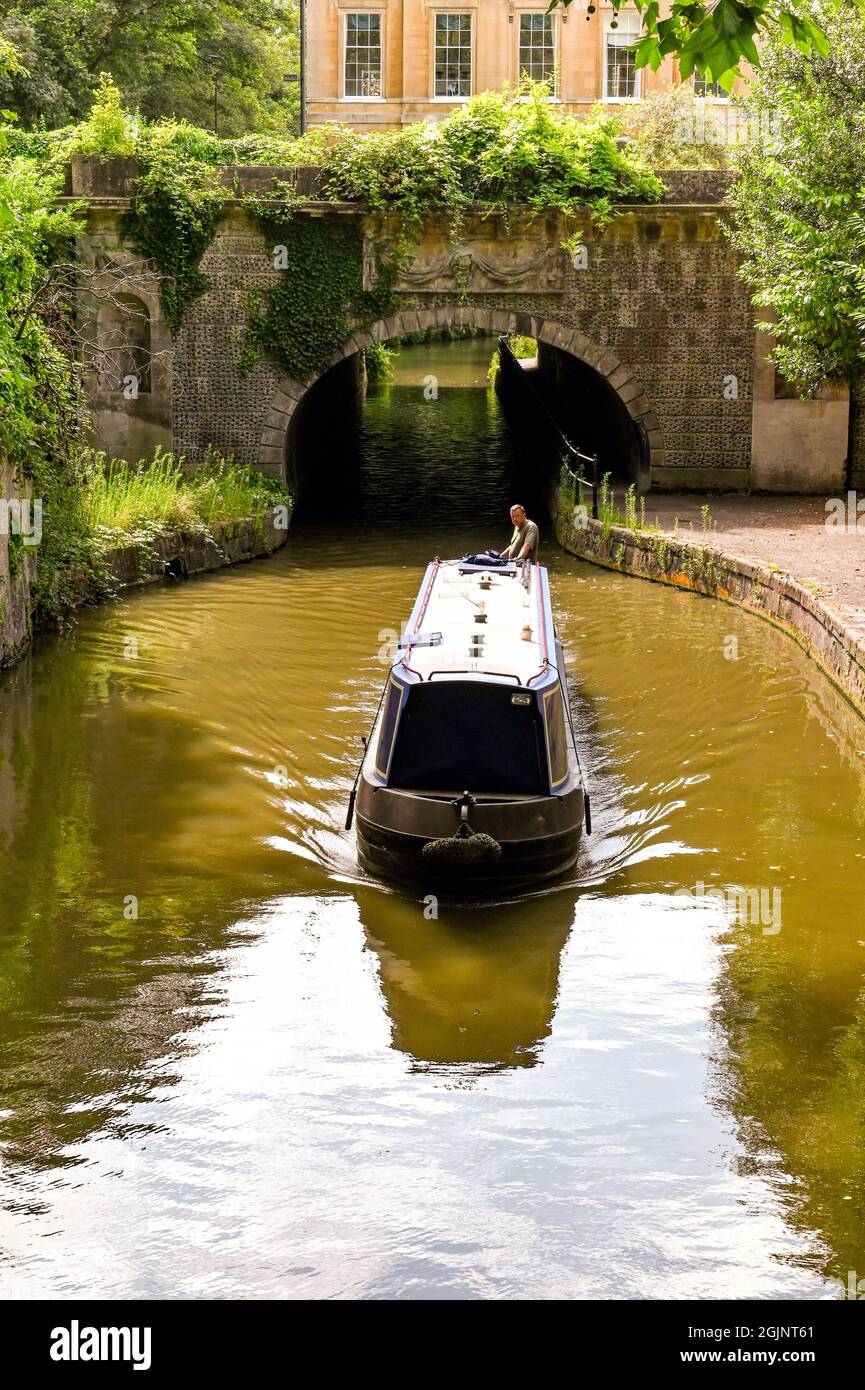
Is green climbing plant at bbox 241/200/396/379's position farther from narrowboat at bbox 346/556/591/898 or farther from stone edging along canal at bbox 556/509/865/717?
narrowboat at bbox 346/556/591/898

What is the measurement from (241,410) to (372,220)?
3.25m

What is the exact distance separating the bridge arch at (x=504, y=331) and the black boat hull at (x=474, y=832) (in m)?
13.3

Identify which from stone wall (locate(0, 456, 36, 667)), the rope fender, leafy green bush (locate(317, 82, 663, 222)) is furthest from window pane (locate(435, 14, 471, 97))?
the rope fender

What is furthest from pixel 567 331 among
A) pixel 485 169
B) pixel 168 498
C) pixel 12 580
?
pixel 12 580

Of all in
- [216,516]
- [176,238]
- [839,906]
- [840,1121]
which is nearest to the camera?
[840,1121]

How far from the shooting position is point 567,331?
21.9 meters

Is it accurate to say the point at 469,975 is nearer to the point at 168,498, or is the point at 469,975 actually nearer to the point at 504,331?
the point at 168,498

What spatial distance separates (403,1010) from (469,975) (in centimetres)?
57

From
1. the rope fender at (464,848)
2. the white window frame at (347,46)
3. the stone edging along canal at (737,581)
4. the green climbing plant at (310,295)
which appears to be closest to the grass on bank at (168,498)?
the green climbing plant at (310,295)

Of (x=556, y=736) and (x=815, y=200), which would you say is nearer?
(x=556, y=736)

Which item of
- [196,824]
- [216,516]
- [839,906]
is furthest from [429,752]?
[216,516]

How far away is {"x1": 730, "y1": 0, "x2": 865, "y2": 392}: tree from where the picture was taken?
16.4 m

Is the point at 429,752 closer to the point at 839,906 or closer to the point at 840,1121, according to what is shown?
the point at 839,906

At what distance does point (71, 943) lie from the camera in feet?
29.5
